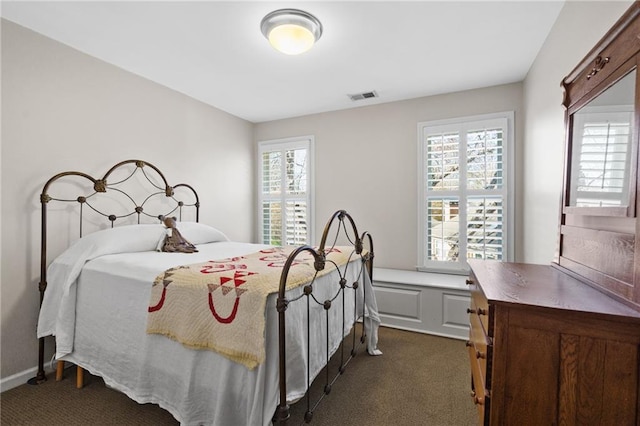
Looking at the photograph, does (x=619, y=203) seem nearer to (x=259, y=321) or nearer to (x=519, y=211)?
(x=259, y=321)

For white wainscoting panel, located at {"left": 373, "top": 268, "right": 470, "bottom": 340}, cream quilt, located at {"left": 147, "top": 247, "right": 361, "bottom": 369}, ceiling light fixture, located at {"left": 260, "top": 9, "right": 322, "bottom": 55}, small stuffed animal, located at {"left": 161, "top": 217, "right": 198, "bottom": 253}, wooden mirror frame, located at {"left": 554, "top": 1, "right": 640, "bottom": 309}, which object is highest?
ceiling light fixture, located at {"left": 260, "top": 9, "right": 322, "bottom": 55}

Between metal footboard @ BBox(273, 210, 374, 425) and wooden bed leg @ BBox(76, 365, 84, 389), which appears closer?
metal footboard @ BBox(273, 210, 374, 425)

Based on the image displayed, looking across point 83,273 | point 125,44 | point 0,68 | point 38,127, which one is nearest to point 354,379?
point 83,273

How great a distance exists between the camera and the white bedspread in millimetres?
1380

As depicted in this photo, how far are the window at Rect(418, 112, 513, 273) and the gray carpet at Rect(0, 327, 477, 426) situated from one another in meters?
1.22

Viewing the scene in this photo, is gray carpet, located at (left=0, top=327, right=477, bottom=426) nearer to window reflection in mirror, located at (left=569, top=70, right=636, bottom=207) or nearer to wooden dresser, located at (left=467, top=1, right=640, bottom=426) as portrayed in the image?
wooden dresser, located at (left=467, top=1, right=640, bottom=426)

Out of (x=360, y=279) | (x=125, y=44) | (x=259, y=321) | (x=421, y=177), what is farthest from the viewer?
(x=421, y=177)

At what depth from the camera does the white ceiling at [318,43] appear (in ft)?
6.45

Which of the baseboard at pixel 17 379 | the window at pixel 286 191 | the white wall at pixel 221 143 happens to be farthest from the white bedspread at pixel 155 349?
the window at pixel 286 191

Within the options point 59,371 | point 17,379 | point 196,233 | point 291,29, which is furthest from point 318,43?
point 17,379

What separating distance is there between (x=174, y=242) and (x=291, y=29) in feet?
6.21

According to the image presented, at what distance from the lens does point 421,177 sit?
348cm

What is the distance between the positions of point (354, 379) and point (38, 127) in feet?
9.84

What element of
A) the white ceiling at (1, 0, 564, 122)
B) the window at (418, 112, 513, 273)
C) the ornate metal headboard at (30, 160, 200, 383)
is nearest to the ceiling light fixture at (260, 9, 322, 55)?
the white ceiling at (1, 0, 564, 122)
